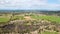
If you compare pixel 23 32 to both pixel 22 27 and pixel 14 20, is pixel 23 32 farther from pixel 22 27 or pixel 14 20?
pixel 14 20

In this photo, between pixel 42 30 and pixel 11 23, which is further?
pixel 11 23

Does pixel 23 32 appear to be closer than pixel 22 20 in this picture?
Yes

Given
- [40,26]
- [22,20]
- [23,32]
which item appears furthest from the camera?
[22,20]

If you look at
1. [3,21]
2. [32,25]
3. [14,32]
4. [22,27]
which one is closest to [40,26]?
[32,25]

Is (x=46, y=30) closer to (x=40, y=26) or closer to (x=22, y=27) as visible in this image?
(x=40, y=26)

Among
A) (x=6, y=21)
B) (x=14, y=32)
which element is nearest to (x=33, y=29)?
(x=14, y=32)

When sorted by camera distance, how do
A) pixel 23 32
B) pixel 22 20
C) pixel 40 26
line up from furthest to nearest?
pixel 22 20
pixel 40 26
pixel 23 32

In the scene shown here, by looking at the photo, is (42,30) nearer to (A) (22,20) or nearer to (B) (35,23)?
(B) (35,23)

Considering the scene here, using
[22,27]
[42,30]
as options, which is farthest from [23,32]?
[42,30]
